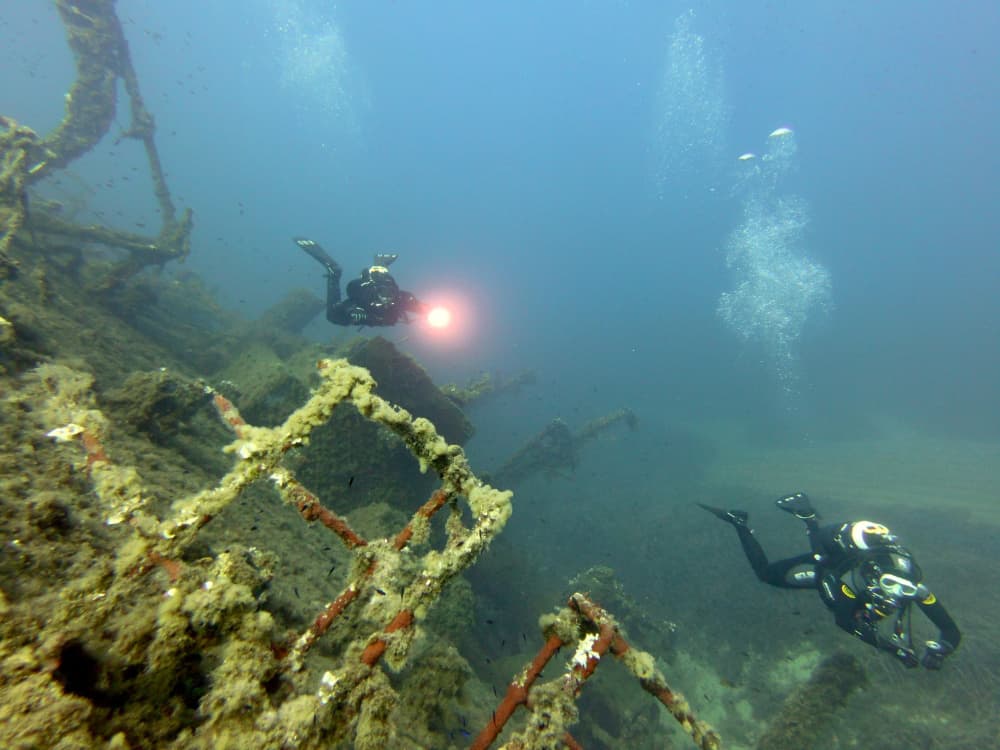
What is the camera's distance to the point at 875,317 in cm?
6975

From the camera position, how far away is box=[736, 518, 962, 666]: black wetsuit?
6.39 m

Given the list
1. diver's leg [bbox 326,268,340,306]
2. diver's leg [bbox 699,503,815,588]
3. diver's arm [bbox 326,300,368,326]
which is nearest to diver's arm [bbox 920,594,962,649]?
diver's leg [bbox 699,503,815,588]

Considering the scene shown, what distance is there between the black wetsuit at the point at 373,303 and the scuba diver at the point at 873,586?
8736mm

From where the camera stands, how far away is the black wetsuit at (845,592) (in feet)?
21.0

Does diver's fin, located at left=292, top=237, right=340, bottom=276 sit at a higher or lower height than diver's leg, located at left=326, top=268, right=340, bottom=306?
higher

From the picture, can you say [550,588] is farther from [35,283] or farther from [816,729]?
[35,283]

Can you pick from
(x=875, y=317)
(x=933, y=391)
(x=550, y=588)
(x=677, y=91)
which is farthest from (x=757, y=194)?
Answer: (x=550, y=588)

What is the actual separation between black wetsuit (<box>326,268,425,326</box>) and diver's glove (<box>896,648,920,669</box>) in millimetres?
9428

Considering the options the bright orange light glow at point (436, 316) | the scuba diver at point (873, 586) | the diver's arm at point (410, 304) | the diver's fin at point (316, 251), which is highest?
the diver's fin at point (316, 251)

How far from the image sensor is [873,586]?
22.3ft

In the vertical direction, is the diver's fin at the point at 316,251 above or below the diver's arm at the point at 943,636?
above

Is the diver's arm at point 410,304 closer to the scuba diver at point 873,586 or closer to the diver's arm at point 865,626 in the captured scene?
the scuba diver at point 873,586

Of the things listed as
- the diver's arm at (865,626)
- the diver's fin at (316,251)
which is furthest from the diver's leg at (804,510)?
the diver's fin at (316,251)

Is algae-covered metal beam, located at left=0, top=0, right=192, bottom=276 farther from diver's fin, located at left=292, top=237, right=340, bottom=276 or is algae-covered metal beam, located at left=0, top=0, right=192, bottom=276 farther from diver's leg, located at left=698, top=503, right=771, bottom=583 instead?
diver's leg, located at left=698, top=503, right=771, bottom=583
